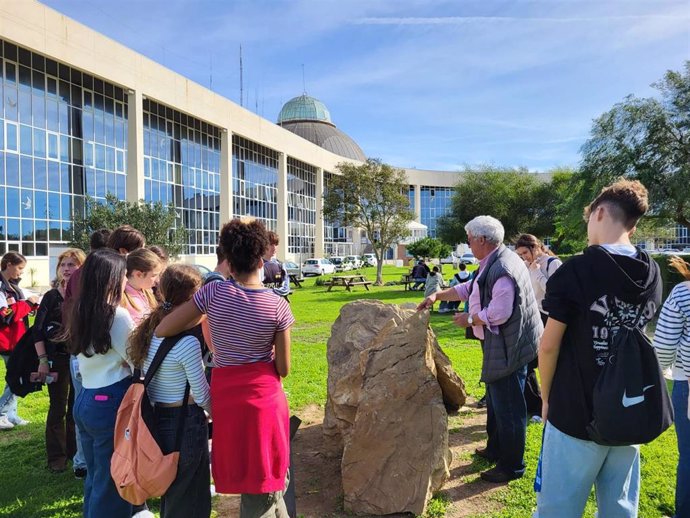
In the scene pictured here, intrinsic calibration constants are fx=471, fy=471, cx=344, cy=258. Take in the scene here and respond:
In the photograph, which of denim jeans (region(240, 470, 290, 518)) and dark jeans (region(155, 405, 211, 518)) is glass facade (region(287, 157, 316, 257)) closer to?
dark jeans (region(155, 405, 211, 518))

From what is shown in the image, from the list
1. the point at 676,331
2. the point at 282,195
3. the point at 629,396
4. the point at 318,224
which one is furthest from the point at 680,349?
the point at 318,224

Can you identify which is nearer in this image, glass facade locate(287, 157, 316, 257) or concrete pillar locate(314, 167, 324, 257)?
glass facade locate(287, 157, 316, 257)

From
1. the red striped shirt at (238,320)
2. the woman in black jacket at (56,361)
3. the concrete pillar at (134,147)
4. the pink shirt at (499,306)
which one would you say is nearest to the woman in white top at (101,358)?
the red striped shirt at (238,320)

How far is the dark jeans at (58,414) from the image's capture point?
13.1 feet

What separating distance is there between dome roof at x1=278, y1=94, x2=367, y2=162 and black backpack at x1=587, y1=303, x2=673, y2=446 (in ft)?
204

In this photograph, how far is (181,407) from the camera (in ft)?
8.02

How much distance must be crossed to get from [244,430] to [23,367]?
274 centimetres

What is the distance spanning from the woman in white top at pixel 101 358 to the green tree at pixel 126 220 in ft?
55.9

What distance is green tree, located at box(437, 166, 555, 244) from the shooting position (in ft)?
106

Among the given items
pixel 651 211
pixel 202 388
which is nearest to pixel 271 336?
pixel 202 388

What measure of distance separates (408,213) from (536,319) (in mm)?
23713

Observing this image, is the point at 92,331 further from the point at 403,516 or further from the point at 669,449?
the point at 669,449

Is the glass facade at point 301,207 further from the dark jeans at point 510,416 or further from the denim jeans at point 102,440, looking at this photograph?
the denim jeans at point 102,440

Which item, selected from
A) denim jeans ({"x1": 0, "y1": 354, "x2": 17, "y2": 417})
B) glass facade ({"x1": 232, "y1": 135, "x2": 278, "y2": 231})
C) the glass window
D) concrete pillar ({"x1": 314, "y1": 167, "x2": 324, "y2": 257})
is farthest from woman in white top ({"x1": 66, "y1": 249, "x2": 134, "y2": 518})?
concrete pillar ({"x1": 314, "y1": 167, "x2": 324, "y2": 257})
